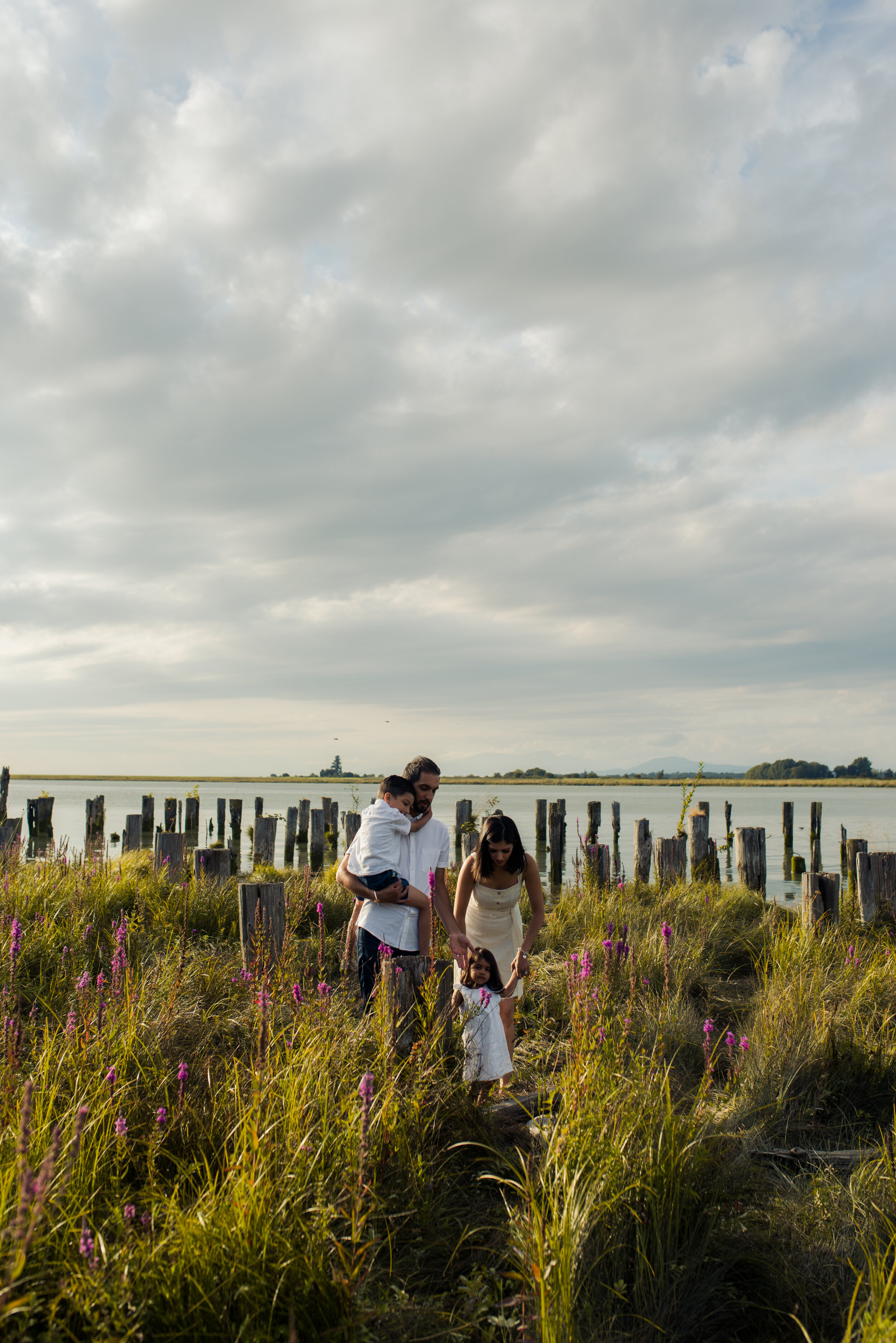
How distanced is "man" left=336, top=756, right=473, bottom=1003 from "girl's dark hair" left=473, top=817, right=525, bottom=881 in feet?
0.72

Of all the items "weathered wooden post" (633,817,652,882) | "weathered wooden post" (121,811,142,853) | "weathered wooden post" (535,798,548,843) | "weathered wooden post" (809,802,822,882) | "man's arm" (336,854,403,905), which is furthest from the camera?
"weathered wooden post" (535,798,548,843)

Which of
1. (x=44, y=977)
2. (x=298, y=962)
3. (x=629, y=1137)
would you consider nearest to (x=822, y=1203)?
(x=629, y=1137)

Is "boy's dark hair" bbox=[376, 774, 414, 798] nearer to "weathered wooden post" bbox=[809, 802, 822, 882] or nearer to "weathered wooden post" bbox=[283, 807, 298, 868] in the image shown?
"weathered wooden post" bbox=[283, 807, 298, 868]

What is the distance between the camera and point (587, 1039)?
9.84 ft

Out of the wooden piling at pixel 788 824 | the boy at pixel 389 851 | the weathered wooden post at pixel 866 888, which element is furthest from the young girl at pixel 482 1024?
the wooden piling at pixel 788 824

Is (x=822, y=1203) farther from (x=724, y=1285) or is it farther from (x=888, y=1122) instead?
(x=888, y=1122)

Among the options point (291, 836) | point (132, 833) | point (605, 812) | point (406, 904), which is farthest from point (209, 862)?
point (605, 812)

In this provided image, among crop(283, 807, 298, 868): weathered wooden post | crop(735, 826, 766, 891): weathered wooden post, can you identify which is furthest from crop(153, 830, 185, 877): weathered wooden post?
crop(283, 807, 298, 868): weathered wooden post

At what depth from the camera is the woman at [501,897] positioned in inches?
188

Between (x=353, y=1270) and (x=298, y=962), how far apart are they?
4.08m

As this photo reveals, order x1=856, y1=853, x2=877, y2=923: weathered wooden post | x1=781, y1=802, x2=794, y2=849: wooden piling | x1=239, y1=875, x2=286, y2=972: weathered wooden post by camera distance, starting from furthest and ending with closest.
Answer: x1=781, y1=802, x2=794, y2=849: wooden piling
x1=856, y1=853, x2=877, y2=923: weathered wooden post
x1=239, y1=875, x2=286, y2=972: weathered wooden post

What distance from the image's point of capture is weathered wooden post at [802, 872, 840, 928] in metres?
7.45

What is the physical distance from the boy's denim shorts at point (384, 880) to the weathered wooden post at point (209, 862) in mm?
3158

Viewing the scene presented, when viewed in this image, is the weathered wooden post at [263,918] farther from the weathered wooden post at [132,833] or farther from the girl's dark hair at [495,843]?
the weathered wooden post at [132,833]
